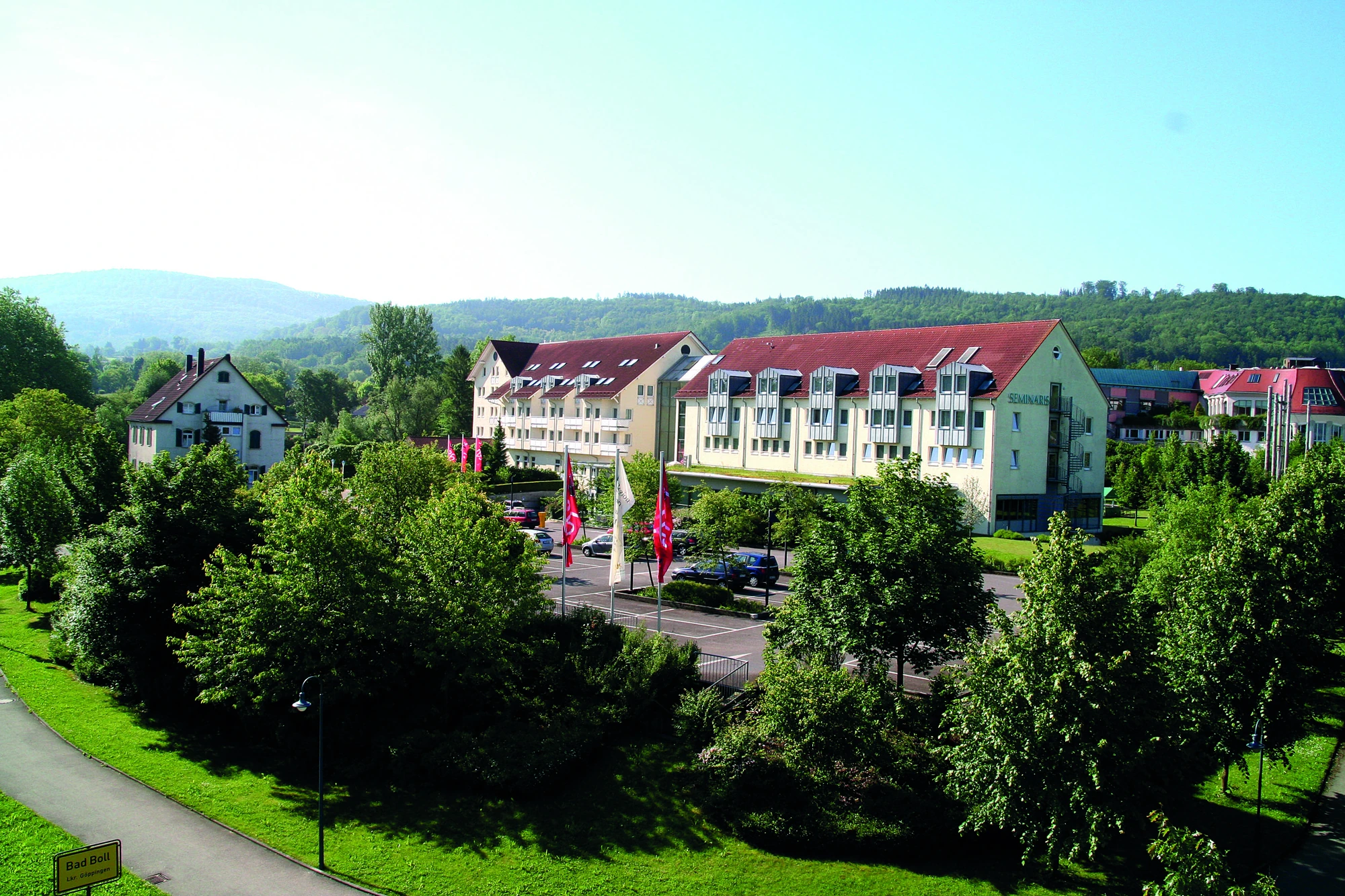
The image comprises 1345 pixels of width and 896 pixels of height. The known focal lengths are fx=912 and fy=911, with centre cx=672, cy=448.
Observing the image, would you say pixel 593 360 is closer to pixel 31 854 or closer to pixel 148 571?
pixel 148 571

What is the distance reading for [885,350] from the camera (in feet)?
200

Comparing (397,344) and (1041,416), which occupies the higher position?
(397,344)

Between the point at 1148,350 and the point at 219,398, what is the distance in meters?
180

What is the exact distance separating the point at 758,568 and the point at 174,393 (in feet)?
173

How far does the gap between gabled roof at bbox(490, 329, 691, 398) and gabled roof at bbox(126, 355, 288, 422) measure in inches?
929

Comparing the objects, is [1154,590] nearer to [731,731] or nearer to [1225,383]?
[731,731]

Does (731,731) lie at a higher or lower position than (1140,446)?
lower

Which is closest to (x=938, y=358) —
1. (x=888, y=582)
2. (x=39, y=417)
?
(x=888, y=582)

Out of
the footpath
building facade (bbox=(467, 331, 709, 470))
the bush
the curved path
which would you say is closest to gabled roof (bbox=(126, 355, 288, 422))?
building facade (bbox=(467, 331, 709, 470))

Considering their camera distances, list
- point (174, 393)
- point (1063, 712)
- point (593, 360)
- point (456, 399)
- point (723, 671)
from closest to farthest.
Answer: point (1063, 712) < point (723, 671) < point (174, 393) < point (593, 360) < point (456, 399)

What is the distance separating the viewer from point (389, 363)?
115250 millimetres

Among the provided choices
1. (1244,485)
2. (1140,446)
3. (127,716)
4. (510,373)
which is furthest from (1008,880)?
(510,373)

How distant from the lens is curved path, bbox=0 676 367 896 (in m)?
19.8

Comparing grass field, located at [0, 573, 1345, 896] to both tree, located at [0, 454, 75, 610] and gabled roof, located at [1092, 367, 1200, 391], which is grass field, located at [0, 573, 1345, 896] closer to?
tree, located at [0, 454, 75, 610]
